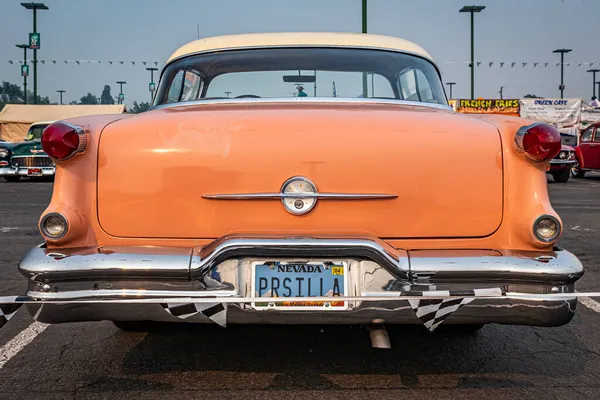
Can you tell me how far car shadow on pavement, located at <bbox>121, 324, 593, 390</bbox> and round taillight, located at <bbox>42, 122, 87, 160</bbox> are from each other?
108 centimetres

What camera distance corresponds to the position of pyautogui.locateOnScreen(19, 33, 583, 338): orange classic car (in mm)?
2580

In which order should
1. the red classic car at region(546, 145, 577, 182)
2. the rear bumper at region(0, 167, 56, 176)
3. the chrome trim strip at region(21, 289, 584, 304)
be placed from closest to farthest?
1. the chrome trim strip at region(21, 289, 584, 304)
2. the rear bumper at region(0, 167, 56, 176)
3. the red classic car at region(546, 145, 577, 182)

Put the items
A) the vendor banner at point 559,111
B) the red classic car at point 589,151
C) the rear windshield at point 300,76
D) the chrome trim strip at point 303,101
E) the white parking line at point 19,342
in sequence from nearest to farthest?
1. the white parking line at point 19,342
2. the chrome trim strip at point 303,101
3. the rear windshield at point 300,76
4. the red classic car at point 589,151
5. the vendor banner at point 559,111

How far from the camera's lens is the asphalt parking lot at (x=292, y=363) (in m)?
2.93

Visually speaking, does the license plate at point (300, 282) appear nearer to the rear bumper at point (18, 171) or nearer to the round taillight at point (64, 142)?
the round taillight at point (64, 142)

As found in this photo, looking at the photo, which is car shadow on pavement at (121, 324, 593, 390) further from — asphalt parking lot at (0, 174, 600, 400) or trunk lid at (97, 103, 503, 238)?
trunk lid at (97, 103, 503, 238)

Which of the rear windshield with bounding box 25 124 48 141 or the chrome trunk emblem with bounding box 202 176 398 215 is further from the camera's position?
the rear windshield with bounding box 25 124 48 141

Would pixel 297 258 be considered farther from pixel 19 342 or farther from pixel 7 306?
pixel 19 342

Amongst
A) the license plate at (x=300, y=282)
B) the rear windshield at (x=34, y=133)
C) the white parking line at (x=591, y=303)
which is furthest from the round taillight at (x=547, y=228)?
the rear windshield at (x=34, y=133)

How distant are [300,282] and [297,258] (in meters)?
0.09

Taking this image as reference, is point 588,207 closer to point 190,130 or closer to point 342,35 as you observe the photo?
point 342,35

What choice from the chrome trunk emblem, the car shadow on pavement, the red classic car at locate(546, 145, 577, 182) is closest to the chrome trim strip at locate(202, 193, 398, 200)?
the chrome trunk emblem

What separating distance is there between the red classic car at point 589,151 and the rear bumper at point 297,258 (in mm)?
17815

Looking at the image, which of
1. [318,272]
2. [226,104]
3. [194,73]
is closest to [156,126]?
[226,104]
